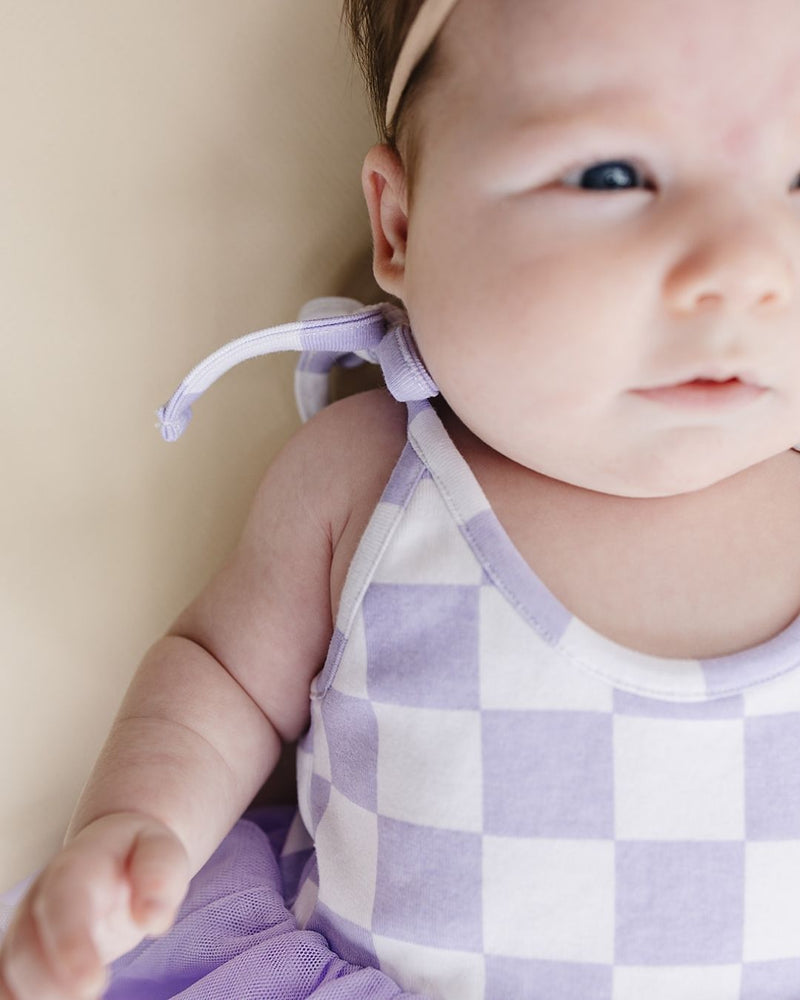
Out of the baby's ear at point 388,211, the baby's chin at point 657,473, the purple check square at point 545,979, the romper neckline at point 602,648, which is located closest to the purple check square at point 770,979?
the purple check square at point 545,979

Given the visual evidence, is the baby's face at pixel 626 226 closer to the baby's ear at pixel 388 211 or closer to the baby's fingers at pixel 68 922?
the baby's ear at pixel 388 211

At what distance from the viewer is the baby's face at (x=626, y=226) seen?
0.70m

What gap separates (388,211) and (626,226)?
0.75 ft

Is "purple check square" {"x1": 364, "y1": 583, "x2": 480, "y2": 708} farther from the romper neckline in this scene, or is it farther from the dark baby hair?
the dark baby hair

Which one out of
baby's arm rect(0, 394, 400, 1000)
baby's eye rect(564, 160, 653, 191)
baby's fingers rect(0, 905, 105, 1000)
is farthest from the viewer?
baby's arm rect(0, 394, 400, 1000)

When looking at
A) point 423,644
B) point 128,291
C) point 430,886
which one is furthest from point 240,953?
point 128,291

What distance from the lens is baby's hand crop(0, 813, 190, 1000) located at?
0.63m

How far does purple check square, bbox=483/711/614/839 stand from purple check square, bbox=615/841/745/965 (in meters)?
0.04

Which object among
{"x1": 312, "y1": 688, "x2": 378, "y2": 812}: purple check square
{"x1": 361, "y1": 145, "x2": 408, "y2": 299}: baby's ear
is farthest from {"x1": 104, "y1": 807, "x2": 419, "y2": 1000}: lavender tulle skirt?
{"x1": 361, "y1": 145, "x2": 408, "y2": 299}: baby's ear

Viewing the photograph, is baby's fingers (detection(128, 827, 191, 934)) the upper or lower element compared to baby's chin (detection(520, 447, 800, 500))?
lower

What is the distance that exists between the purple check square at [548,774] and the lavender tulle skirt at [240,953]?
17cm

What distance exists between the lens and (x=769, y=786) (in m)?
0.79

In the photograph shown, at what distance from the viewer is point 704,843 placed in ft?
2.59

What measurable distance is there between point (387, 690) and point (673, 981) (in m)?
0.29
